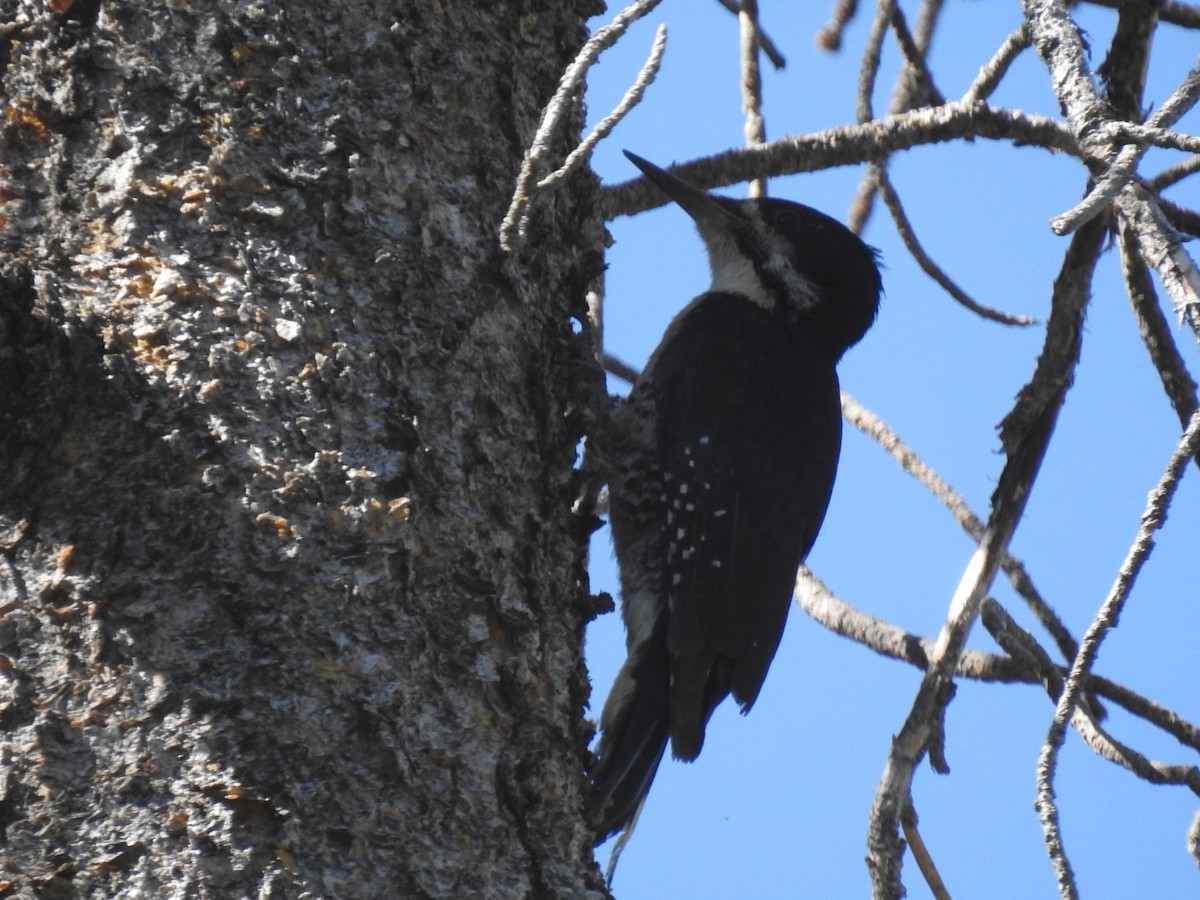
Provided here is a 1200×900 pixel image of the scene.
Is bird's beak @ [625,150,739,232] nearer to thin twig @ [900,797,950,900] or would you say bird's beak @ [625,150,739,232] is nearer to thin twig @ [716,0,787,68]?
thin twig @ [716,0,787,68]

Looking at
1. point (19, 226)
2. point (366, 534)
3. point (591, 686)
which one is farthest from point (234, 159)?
point (591, 686)

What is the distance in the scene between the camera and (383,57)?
2.08 m

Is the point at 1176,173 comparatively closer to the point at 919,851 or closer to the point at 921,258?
the point at 921,258

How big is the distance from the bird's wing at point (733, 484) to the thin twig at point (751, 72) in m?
0.48

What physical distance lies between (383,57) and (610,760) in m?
1.54

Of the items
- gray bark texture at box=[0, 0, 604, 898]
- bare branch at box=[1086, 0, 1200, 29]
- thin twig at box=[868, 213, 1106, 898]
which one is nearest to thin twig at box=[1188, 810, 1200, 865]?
thin twig at box=[868, 213, 1106, 898]

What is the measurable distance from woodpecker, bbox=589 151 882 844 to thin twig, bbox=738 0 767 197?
25cm

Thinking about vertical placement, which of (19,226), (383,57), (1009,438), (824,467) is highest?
(824,467)

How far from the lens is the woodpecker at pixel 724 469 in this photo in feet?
9.89

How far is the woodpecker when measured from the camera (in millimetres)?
3016

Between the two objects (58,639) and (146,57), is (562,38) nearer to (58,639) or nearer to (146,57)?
(146,57)

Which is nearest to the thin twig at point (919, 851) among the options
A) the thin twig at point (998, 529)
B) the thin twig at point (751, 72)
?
the thin twig at point (998, 529)

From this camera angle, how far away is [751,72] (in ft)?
11.3

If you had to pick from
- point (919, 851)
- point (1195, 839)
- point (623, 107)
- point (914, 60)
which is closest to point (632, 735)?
point (919, 851)
